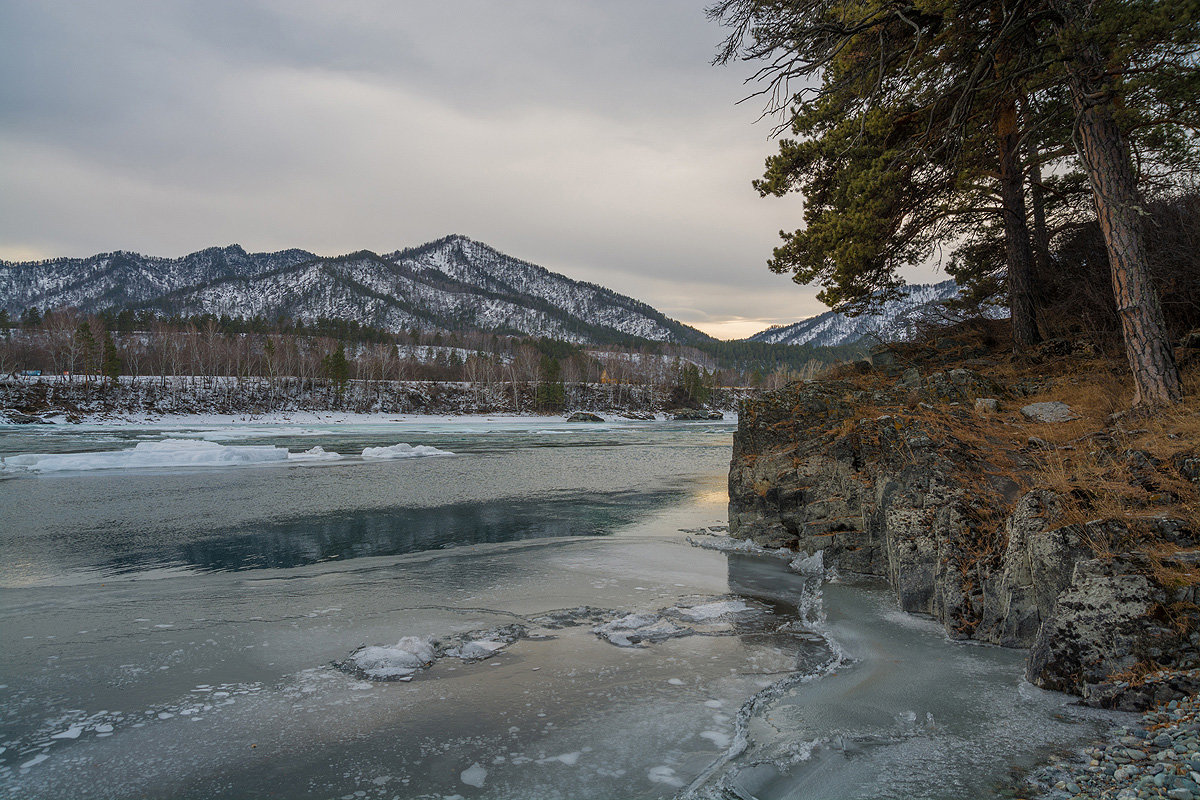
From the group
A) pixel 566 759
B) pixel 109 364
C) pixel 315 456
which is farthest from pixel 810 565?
pixel 109 364

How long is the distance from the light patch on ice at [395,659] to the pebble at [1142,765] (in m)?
4.21

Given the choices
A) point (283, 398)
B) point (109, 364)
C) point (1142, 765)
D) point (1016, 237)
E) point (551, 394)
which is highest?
point (109, 364)

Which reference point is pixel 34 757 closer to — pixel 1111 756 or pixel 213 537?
pixel 1111 756

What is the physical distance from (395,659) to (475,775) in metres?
1.94

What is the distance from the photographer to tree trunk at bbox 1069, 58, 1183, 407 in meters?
6.43

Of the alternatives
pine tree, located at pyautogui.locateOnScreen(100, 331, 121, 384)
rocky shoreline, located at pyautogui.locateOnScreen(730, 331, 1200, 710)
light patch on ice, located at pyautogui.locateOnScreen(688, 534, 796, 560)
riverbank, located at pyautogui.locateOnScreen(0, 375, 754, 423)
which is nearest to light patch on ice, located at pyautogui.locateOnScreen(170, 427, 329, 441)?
riverbank, located at pyautogui.locateOnScreen(0, 375, 754, 423)

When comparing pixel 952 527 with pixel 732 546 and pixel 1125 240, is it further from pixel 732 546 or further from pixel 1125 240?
pixel 732 546

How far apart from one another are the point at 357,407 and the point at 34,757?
3719 inches

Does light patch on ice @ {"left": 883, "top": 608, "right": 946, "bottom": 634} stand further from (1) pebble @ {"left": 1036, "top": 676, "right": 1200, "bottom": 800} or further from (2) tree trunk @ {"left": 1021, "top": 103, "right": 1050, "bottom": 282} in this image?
(2) tree trunk @ {"left": 1021, "top": 103, "right": 1050, "bottom": 282}

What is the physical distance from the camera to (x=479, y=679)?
4.57 metres

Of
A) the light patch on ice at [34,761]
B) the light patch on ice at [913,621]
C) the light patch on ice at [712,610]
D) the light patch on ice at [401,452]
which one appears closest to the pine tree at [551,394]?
the light patch on ice at [401,452]

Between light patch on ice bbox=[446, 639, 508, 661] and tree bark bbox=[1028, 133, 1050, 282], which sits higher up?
tree bark bbox=[1028, 133, 1050, 282]

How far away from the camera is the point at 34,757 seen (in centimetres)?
344

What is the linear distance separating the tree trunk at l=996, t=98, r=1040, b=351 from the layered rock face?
2.15m
